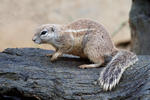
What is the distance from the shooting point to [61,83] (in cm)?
470

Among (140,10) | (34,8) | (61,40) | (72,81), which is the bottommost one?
(72,81)

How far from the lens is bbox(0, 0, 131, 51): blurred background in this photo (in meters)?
10.7

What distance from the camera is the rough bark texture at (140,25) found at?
806cm

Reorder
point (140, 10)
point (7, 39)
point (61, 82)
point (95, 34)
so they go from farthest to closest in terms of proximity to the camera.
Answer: point (7, 39) < point (140, 10) < point (95, 34) < point (61, 82)

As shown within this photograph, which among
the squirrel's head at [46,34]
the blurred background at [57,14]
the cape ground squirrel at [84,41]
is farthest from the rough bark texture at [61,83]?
the blurred background at [57,14]

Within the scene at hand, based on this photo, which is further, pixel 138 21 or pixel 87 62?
pixel 138 21

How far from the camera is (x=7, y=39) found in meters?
10.4

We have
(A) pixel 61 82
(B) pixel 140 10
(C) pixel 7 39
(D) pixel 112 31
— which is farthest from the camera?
(D) pixel 112 31

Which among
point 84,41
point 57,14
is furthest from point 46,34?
point 57,14

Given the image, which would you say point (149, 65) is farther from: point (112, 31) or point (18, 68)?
point (112, 31)

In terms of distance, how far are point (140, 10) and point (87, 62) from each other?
125 inches

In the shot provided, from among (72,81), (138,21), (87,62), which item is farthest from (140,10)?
(72,81)

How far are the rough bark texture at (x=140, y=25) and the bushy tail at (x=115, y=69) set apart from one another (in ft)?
10.1

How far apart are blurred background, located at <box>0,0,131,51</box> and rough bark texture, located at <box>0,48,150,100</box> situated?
225 inches
